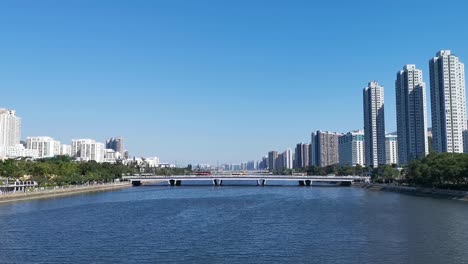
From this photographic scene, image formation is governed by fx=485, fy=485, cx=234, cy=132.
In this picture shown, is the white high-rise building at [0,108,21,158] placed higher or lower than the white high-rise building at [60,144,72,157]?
higher

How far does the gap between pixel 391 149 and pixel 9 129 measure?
94740mm

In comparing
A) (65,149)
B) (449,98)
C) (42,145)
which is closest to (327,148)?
(449,98)

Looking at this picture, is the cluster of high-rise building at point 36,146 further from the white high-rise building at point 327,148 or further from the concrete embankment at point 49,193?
the white high-rise building at point 327,148

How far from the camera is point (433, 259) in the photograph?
17594mm

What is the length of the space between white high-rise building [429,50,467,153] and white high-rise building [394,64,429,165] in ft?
19.9

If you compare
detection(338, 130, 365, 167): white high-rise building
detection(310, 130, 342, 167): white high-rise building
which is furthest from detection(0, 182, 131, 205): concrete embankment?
detection(310, 130, 342, 167): white high-rise building

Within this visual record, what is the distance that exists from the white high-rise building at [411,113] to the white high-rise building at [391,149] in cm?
1230

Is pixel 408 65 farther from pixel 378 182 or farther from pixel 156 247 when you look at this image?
pixel 156 247

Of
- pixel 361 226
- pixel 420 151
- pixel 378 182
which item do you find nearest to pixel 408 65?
pixel 420 151

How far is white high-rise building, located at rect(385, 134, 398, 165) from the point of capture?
108938mm

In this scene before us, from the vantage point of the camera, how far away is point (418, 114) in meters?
89.6

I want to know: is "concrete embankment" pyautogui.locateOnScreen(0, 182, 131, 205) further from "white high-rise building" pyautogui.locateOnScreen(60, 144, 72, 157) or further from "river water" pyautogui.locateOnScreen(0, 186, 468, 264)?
"white high-rise building" pyautogui.locateOnScreen(60, 144, 72, 157)

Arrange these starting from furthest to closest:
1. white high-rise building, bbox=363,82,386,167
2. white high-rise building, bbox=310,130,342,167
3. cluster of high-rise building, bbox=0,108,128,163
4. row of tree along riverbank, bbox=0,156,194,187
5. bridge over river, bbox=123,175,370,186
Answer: white high-rise building, bbox=310,130,342,167 < cluster of high-rise building, bbox=0,108,128,163 < white high-rise building, bbox=363,82,386,167 < bridge over river, bbox=123,175,370,186 < row of tree along riverbank, bbox=0,156,194,187

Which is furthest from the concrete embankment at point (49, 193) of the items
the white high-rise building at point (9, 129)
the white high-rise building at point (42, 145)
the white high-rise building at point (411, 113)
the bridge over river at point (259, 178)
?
the white high-rise building at point (42, 145)
